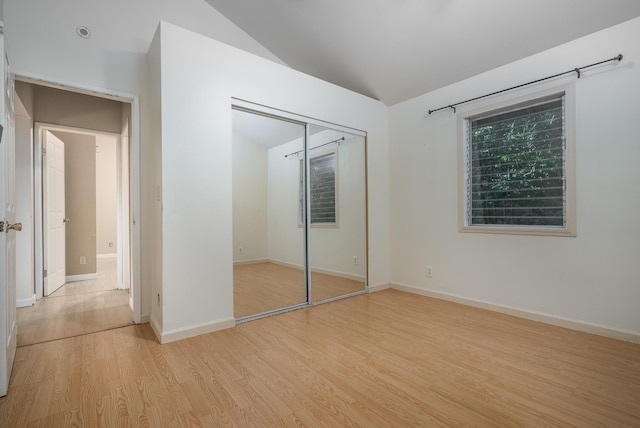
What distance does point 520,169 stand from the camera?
3.04 metres

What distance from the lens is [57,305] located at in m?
3.44

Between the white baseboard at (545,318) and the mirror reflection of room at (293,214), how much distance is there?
0.98 metres

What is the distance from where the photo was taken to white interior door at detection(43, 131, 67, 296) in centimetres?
376

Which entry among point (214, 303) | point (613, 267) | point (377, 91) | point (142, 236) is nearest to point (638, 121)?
point (613, 267)

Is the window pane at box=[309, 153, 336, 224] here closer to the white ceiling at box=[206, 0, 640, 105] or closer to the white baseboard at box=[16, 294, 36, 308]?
the white ceiling at box=[206, 0, 640, 105]

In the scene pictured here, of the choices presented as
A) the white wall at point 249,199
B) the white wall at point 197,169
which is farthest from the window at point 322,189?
the white wall at point 197,169

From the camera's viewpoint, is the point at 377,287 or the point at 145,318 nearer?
the point at 145,318

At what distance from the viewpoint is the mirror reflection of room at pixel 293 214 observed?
10.0 feet

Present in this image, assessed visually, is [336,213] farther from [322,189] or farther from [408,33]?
[408,33]

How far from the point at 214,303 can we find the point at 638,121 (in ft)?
12.3

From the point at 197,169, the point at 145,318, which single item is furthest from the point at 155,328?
the point at 197,169

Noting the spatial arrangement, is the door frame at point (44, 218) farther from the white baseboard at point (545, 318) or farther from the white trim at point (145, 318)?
the white baseboard at point (545, 318)

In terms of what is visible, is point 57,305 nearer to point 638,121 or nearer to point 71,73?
point 71,73

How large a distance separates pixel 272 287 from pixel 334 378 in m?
1.54
